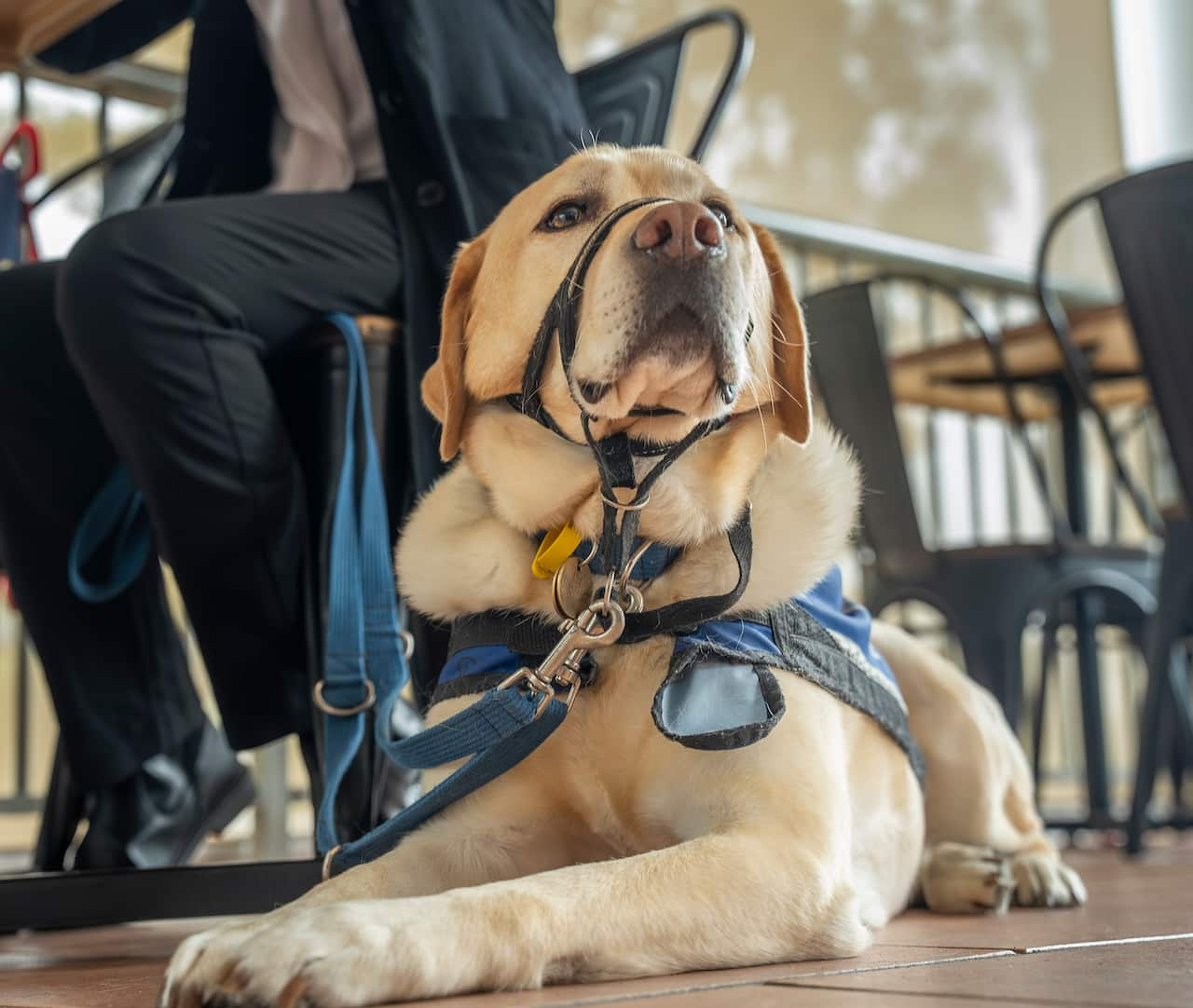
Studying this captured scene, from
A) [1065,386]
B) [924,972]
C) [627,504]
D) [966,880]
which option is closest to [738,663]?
[627,504]

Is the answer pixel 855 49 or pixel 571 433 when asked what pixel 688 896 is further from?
pixel 855 49

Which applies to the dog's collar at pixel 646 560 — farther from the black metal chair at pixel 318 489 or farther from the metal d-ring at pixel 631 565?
the black metal chair at pixel 318 489

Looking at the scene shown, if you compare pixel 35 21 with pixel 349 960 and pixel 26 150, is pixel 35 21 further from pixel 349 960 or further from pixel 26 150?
pixel 349 960

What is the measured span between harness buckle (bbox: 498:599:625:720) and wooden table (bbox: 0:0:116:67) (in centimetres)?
143

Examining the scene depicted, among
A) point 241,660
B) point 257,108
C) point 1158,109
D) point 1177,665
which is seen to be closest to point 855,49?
point 1158,109

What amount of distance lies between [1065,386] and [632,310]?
2.87 meters

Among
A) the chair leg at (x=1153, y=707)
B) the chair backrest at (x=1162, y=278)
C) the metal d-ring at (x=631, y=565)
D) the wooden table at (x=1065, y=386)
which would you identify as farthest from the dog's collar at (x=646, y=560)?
the wooden table at (x=1065, y=386)

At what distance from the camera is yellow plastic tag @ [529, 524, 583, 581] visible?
1.57m

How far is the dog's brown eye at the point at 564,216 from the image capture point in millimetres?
1678

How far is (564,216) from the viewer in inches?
66.2

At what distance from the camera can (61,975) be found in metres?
1.53

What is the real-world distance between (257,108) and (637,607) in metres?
1.40

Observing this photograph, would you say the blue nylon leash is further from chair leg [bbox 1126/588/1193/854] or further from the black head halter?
chair leg [bbox 1126/588/1193/854]

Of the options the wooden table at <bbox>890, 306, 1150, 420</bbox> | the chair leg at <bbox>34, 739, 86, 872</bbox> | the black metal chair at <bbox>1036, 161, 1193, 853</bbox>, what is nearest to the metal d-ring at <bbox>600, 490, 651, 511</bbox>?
the chair leg at <bbox>34, 739, 86, 872</bbox>
